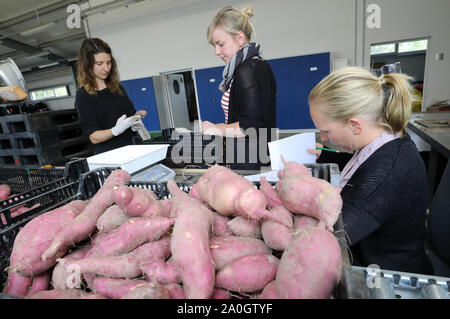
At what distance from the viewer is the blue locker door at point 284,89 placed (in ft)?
16.8

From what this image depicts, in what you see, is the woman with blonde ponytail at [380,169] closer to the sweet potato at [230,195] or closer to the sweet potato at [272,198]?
the sweet potato at [272,198]

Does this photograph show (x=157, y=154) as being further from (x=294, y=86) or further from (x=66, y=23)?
(x=66, y=23)

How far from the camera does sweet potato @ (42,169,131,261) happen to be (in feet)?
2.21

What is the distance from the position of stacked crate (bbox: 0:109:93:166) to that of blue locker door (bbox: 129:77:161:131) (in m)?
3.50

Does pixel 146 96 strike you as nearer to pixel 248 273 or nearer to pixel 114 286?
pixel 114 286

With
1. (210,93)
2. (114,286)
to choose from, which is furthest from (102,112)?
(210,93)

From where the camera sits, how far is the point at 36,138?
9.02ft

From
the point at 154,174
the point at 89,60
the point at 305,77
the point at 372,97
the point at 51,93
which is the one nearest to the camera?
the point at 372,97

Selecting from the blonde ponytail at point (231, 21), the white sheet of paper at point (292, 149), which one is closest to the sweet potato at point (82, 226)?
the white sheet of paper at point (292, 149)

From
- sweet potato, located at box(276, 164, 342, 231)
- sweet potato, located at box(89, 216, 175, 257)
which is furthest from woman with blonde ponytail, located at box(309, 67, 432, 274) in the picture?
sweet potato, located at box(89, 216, 175, 257)

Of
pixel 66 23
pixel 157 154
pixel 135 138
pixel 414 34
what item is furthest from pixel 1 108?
pixel 414 34

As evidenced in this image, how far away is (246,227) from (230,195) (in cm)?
10

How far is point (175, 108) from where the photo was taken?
7086 mm

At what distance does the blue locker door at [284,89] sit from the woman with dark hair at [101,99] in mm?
3876
